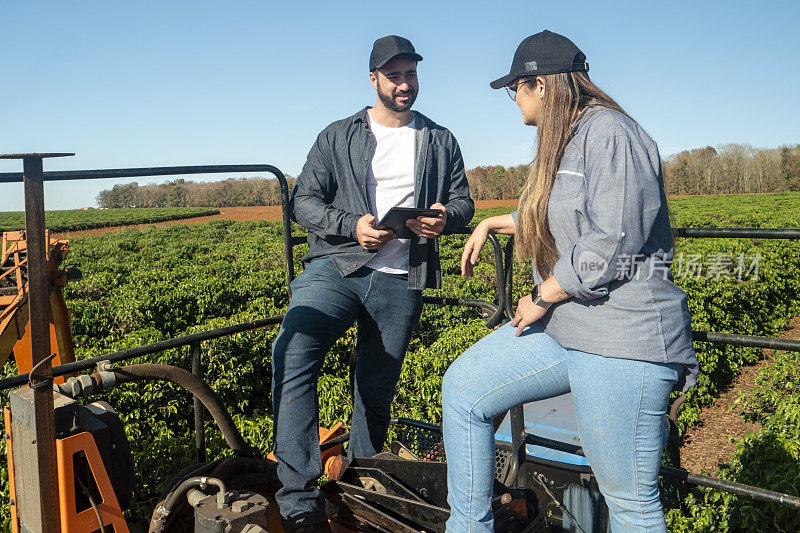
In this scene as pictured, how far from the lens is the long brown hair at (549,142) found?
1.79 meters

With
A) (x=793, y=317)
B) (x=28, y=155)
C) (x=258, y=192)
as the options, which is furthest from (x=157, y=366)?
(x=258, y=192)

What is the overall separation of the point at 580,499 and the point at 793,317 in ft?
42.6

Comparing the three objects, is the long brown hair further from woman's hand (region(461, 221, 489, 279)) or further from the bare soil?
the bare soil

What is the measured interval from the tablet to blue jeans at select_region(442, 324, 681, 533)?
611 millimetres

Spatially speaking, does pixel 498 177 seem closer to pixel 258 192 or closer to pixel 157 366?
pixel 258 192

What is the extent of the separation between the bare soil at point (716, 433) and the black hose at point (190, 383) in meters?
5.51

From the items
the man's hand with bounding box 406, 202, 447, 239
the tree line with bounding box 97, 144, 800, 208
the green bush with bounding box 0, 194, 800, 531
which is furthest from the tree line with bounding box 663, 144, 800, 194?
the man's hand with bounding box 406, 202, 447, 239

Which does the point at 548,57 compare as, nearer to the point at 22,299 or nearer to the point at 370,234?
the point at 370,234

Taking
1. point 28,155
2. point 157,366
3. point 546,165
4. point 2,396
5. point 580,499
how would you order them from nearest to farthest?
1. point 28,155
2. point 546,165
3. point 157,366
4. point 580,499
5. point 2,396

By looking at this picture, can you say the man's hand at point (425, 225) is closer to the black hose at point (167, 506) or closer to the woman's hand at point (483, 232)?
the woman's hand at point (483, 232)

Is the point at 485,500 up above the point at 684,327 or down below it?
below

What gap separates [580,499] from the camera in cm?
238

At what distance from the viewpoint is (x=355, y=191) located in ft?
8.73

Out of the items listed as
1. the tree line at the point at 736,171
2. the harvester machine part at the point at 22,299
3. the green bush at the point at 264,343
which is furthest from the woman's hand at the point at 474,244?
the tree line at the point at 736,171
